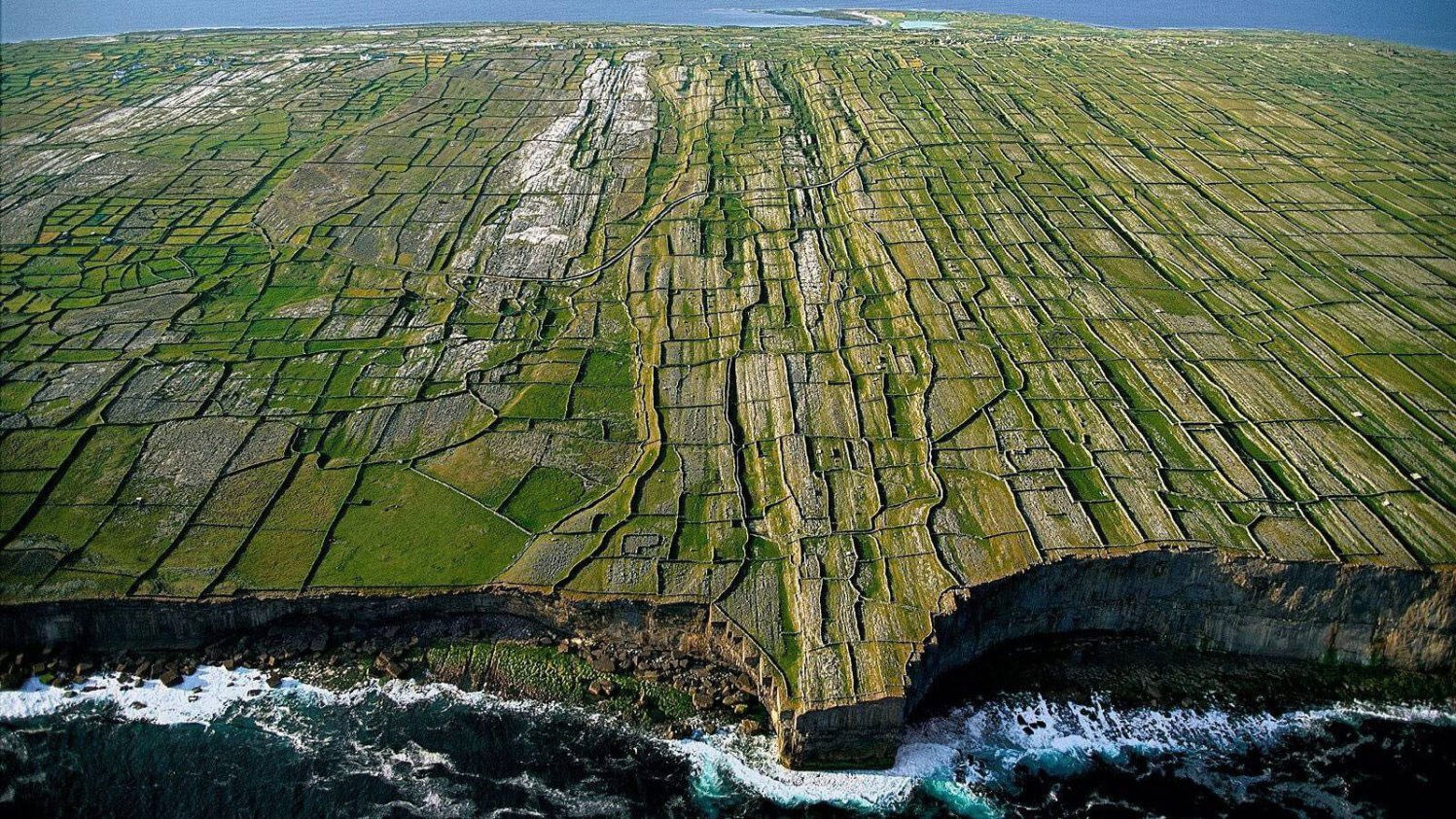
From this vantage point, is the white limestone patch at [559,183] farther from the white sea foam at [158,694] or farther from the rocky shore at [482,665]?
the white sea foam at [158,694]

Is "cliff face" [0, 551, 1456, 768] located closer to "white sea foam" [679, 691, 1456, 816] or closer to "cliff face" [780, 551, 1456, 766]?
"cliff face" [780, 551, 1456, 766]

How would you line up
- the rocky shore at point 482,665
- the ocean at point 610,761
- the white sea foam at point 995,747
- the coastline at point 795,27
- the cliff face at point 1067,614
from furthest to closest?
the coastline at point 795,27
the cliff face at point 1067,614
the rocky shore at point 482,665
the white sea foam at point 995,747
the ocean at point 610,761

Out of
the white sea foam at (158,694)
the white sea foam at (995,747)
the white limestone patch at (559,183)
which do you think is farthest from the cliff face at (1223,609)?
the white limestone patch at (559,183)

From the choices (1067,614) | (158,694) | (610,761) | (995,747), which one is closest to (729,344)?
(1067,614)

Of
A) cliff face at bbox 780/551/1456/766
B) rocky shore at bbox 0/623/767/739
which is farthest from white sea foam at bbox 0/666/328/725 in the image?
cliff face at bbox 780/551/1456/766

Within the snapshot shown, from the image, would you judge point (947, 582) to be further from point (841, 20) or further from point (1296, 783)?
point (841, 20)

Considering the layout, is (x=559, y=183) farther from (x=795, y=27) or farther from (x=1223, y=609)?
(x=795, y=27)

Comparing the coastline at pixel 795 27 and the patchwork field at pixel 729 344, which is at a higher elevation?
the coastline at pixel 795 27
